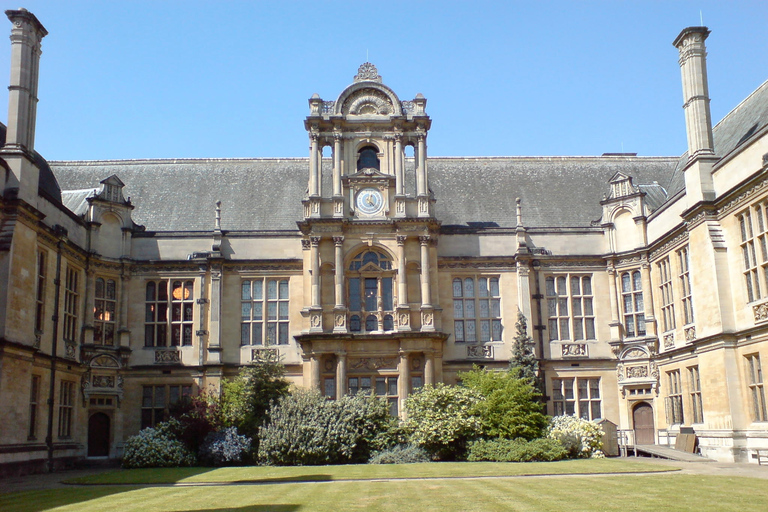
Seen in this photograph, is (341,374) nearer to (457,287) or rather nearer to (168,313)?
(457,287)

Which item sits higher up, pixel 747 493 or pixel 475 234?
pixel 475 234

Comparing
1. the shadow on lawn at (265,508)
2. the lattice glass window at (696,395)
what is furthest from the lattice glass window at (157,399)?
the lattice glass window at (696,395)

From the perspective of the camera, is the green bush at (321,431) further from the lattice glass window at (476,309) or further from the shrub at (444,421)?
the lattice glass window at (476,309)

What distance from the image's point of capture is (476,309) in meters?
34.2

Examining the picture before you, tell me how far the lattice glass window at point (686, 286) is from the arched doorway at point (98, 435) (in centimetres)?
2371

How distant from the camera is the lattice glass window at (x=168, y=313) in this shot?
33.8m

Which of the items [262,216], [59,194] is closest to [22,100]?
[59,194]

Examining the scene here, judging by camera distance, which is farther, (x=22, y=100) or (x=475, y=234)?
(x=475, y=234)

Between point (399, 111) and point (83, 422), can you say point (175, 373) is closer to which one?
point (83, 422)

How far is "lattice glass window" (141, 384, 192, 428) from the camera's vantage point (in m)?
33.0

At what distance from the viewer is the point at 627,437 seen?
32500 millimetres

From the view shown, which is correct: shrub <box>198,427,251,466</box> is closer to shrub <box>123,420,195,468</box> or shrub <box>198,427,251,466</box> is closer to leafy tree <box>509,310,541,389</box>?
shrub <box>123,420,195,468</box>

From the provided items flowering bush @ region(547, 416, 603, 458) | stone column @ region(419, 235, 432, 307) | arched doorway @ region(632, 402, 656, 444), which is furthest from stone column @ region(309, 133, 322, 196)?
arched doorway @ region(632, 402, 656, 444)

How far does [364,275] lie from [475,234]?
5479 mm
